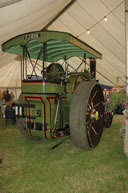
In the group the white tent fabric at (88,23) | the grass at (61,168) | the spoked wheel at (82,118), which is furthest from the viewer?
the white tent fabric at (88,23)

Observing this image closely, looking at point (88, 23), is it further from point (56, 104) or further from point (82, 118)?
point (82, 118)

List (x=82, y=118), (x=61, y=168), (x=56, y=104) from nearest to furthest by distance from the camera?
(x=61, y=168) < (x=82, y=118) < (x=56, y=104)

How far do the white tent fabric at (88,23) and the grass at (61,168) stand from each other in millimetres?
2857

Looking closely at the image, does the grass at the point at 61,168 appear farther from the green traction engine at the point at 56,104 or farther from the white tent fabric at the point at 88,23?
the white tent fabric at the point at 88,23

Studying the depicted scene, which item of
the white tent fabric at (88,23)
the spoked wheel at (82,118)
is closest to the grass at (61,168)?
the spoked wheel at (82,118)

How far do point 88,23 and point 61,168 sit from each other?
19.8 feet

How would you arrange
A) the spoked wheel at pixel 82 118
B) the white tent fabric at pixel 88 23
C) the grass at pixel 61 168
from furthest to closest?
the white tent fabric at pixel 88 23
the spoked wheel at pixel 82 118
the grass at pixel 61 168

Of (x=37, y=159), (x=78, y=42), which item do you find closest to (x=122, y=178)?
(x=37, y=159)

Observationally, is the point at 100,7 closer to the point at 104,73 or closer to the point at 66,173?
the point at 104,73

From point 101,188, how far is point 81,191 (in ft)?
0.81

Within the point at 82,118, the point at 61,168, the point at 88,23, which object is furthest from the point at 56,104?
the point at 88,23

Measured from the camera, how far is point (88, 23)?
6645 millimetres

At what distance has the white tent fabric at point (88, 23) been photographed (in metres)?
4.17

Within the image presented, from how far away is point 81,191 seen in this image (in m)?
1.83
